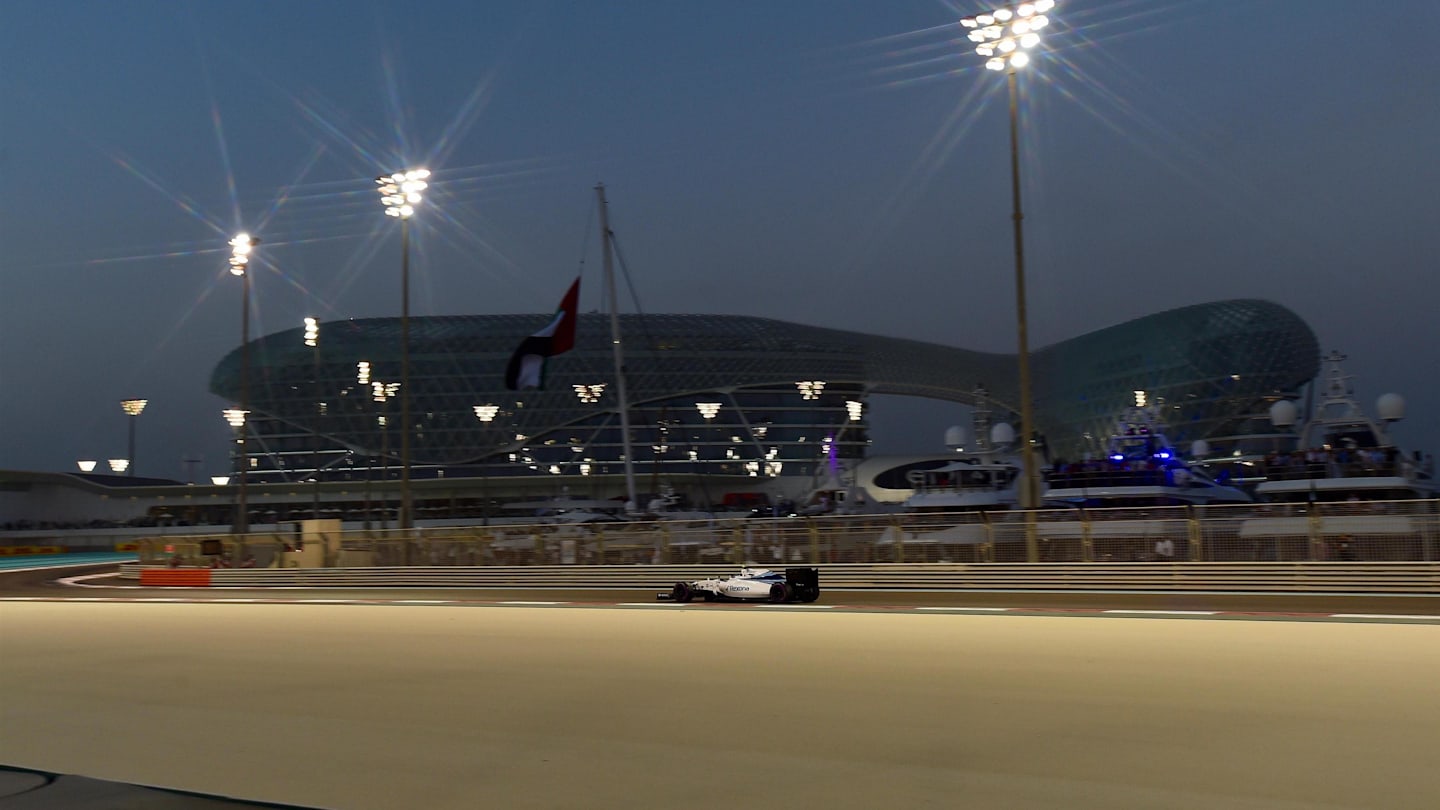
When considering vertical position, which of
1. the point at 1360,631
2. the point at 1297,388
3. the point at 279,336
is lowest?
the point at 1360,631

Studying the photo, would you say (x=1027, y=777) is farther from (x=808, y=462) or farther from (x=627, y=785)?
(x=808, y=462)

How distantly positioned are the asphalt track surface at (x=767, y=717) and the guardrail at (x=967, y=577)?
611cm

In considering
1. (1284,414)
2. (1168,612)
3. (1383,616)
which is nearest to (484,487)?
(1284,414)

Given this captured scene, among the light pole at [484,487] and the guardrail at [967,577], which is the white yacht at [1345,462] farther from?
the light pole at [484,487]

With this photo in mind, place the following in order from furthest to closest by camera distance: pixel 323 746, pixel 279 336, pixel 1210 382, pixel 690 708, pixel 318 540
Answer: pixel 279 336
pixel 1210 382
pixel 318 540
pixel 690 708
pixel 323 746

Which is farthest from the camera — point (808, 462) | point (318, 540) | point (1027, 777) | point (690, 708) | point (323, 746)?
point (808, 462)

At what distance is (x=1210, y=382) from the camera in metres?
104

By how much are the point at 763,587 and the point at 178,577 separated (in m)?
22.7

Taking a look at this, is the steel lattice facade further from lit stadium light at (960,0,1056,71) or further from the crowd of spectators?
lit stadium light at (960,0,1056,71)

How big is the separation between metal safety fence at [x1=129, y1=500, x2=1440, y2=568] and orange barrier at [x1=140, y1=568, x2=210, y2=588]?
285 cm

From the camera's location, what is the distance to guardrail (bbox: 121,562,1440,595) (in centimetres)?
2198

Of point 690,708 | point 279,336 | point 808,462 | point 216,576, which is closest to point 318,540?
point 216,576

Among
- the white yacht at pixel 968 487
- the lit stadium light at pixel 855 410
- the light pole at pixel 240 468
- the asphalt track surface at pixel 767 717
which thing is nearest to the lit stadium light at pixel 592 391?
the lit stadium light at pixel 855 410

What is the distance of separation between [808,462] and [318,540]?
8086cm
